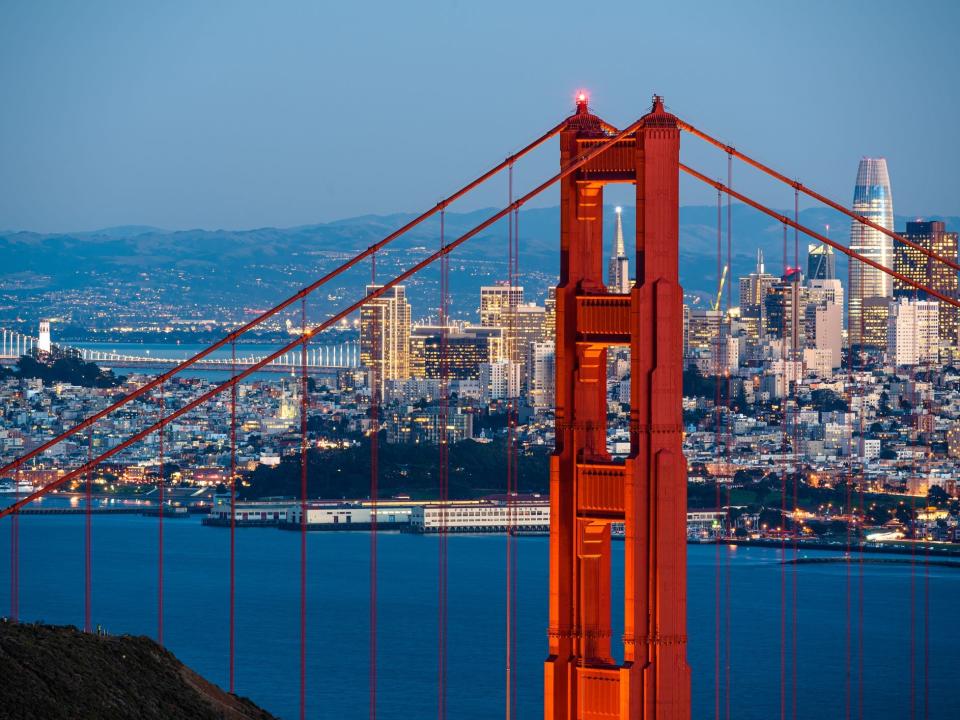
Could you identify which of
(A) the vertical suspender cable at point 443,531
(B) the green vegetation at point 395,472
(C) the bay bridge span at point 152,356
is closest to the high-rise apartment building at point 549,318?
(B) the green vegetation at point 395,472

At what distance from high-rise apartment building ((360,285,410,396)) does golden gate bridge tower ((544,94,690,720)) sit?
6201cm

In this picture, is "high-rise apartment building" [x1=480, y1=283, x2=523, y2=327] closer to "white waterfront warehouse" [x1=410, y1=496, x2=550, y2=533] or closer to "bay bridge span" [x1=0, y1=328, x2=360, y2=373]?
"bay bridge span" [x1=0, y1=328, x2=360, y2=373]

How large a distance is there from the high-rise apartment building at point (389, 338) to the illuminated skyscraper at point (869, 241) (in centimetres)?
1449

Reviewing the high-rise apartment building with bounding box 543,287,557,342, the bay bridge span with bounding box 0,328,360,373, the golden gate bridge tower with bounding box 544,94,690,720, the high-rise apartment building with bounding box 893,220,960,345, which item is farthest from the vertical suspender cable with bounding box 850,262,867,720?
the bay bridge span with bounding box 0,328,360,373

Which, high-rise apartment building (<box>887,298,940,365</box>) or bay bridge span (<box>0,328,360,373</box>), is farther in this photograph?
bay bridge span (<box>0,328,360,373</box>)

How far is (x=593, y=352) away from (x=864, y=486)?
140ft

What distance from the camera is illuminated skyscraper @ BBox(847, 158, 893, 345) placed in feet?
284

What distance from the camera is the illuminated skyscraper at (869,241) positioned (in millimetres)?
86562

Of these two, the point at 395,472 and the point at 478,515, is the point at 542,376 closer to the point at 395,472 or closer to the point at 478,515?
the point at 395,472

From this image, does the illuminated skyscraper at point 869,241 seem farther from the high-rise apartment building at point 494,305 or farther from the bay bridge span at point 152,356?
the bay bridge span at point 152,356

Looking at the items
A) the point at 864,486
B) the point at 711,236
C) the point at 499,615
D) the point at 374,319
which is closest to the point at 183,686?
the point at 499,615

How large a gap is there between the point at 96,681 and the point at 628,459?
2431mm

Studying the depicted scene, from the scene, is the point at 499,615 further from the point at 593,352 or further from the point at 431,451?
the point at 593,352

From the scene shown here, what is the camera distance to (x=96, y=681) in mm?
10641
